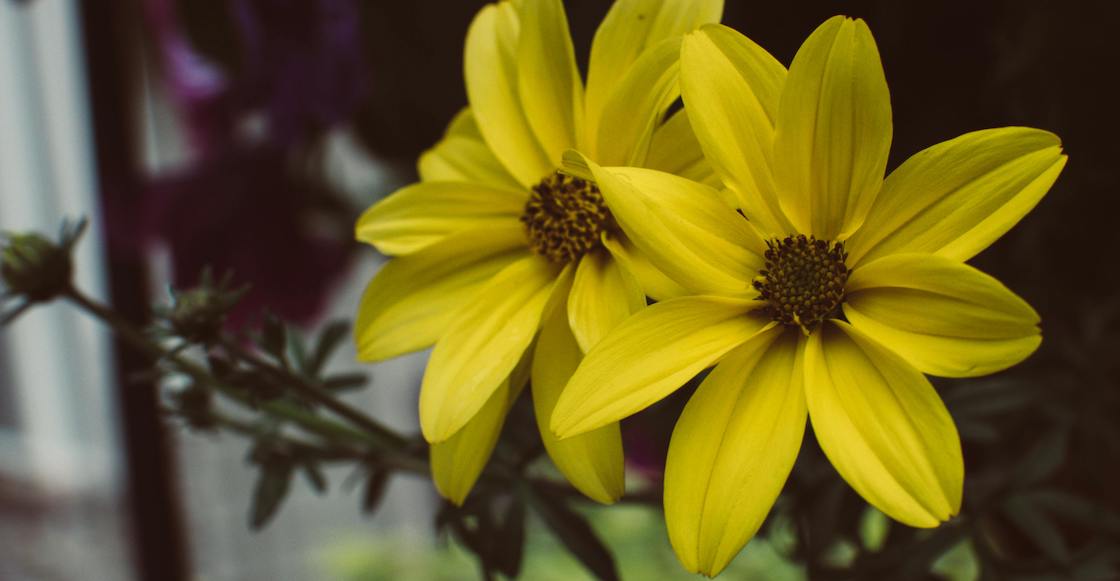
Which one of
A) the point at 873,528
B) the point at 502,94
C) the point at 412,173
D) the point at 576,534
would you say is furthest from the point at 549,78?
the point at 873,528

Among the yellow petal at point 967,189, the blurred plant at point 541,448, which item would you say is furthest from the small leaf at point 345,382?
the yellow petal at point 967,189

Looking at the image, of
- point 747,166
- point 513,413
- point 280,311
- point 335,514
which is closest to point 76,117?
point 335,514

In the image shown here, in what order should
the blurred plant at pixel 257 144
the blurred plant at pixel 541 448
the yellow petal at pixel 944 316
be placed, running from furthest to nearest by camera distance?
the blurred plant at pixel 257 144, the blurred plant at pixel 541 448, the yellow petal at pixel 944 316

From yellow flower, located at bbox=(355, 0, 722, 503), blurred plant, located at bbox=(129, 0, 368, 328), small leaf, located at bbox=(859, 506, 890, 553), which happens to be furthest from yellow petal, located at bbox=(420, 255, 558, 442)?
blurred plant, located at bbox=(129, 0, 368, 328)

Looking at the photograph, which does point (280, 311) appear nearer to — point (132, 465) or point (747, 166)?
point (132, 465)

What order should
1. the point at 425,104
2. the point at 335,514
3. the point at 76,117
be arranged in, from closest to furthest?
the point at 425,104 < the point at 76,117 < the point at 335,514

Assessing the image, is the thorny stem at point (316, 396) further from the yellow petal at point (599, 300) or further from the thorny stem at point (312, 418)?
the yellow petal at point (599, 300)
